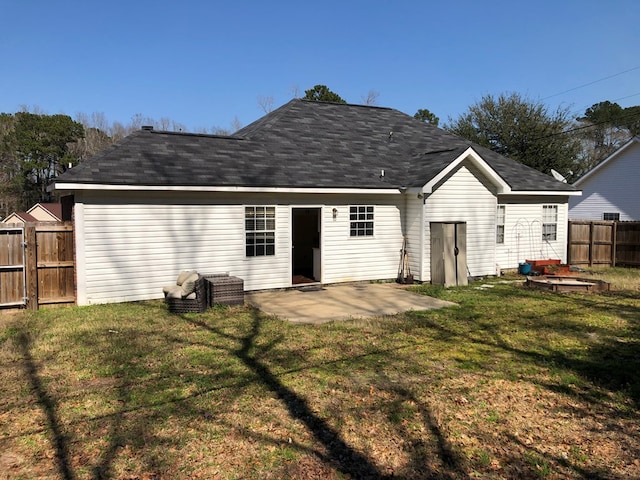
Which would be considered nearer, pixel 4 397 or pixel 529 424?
pixel 529 424

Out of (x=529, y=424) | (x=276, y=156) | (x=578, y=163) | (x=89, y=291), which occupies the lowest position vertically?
(x=529, y=424)

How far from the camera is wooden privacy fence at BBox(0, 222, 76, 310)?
32.2ft

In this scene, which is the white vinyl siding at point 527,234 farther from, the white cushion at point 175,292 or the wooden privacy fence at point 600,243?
the white cushion at point 175,292

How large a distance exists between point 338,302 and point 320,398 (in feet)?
18.5

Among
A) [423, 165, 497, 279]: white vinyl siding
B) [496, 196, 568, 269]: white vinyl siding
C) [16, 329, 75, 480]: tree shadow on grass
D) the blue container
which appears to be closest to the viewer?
[16, 329, 75, 480]: tree shadow on grass

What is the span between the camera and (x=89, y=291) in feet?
34.4

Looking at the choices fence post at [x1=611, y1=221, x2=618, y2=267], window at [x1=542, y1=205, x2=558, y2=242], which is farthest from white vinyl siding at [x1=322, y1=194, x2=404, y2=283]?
fence post at [x1=611, y1=221, x2=618, y2=267]

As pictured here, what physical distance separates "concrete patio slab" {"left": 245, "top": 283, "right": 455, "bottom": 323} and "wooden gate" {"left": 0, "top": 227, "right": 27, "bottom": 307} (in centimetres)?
476

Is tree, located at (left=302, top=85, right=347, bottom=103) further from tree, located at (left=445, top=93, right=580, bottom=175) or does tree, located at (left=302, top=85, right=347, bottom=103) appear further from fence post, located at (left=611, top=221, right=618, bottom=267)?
fence post, located at (left=611, top=221, right=618, bottom=267)

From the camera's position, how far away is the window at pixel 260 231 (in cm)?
1219

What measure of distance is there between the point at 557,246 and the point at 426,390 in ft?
43.9

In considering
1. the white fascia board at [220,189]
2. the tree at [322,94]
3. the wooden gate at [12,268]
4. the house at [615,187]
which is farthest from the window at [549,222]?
the tree at [322,94]

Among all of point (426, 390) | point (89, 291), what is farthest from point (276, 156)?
point (426, 390)

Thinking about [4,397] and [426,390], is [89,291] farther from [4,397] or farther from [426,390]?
[426,390]
